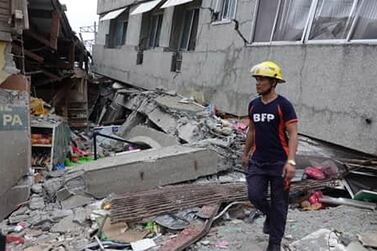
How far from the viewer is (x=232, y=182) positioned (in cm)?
582

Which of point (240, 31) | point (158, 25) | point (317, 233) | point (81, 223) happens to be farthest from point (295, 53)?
point (158, 25)

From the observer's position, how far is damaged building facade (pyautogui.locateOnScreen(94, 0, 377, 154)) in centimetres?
556

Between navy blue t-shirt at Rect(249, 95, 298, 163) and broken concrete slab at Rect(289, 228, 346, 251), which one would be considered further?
broken concrete slab at Rect(289, 228, 346, 251)

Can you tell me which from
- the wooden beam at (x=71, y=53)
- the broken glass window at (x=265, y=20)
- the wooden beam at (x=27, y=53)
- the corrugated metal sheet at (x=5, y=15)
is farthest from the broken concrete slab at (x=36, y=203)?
the wooden beam at (x=71, y=53)

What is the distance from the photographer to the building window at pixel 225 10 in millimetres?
9273

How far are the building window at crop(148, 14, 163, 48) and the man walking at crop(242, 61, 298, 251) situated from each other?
11103 mm

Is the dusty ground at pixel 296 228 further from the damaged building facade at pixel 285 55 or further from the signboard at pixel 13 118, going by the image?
the signboard at pixel 13 118

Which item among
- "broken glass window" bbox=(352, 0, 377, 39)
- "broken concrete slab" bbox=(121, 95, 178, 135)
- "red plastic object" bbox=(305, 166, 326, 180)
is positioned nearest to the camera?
"broken glass window" bbox=(352, 0, 377, 39)

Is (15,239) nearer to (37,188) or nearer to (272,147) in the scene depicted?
(37,188)

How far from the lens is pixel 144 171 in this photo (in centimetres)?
585

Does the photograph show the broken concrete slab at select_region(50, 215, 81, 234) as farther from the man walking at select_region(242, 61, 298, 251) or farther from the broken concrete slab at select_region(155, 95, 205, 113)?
the broken concrete slab at select_region(155, 95, 205, 113)

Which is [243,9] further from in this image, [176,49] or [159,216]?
[159,216]

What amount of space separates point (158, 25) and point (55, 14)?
548 centimetres


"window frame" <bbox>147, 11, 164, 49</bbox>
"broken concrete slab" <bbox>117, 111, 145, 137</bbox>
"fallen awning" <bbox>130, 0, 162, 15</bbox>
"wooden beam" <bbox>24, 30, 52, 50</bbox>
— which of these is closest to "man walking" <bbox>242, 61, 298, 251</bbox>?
"broken concrete slab" <bbox>117, 111, 145, 137</bbox>
